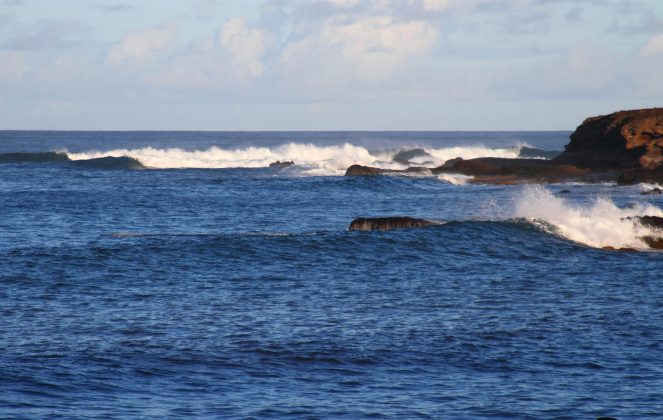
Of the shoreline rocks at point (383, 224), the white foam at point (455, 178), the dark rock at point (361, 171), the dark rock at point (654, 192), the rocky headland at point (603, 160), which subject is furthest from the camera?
the dark rock at point (361, 171)

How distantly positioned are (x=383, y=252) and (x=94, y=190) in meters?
32.1

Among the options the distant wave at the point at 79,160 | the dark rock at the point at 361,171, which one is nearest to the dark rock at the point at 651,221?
the dark rock at the point at 361,171

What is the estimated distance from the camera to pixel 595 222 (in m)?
34.3

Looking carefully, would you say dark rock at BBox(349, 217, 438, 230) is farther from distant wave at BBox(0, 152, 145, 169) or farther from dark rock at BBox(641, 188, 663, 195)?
distant wave at BBox(0, 152, 145, 169)

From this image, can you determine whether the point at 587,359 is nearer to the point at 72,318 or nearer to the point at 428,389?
the point at 428,389

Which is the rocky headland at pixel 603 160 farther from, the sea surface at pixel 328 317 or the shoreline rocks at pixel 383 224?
the shoreline rocks at pixel 383 224

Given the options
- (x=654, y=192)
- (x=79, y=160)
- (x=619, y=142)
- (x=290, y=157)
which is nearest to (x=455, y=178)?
(x=619, y=142)

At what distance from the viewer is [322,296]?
22.9 m

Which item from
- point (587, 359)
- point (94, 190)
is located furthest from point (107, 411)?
point (94, 190)

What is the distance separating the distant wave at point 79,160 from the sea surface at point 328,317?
49109 mm

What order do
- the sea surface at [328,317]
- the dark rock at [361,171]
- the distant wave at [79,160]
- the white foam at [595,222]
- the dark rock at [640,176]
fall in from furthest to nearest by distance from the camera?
Answer: 1. the distant wave at [79,160]
2. the dark rock at [361,171]
3. the dark rock at [640,176]
4. the white foam at [595,222]
5. the sea surface at [328,317]

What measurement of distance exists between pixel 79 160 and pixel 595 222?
69.4 m

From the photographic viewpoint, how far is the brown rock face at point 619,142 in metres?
61.9

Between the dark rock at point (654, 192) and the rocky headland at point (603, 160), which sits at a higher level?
the rocky headland at point (603, 160)
